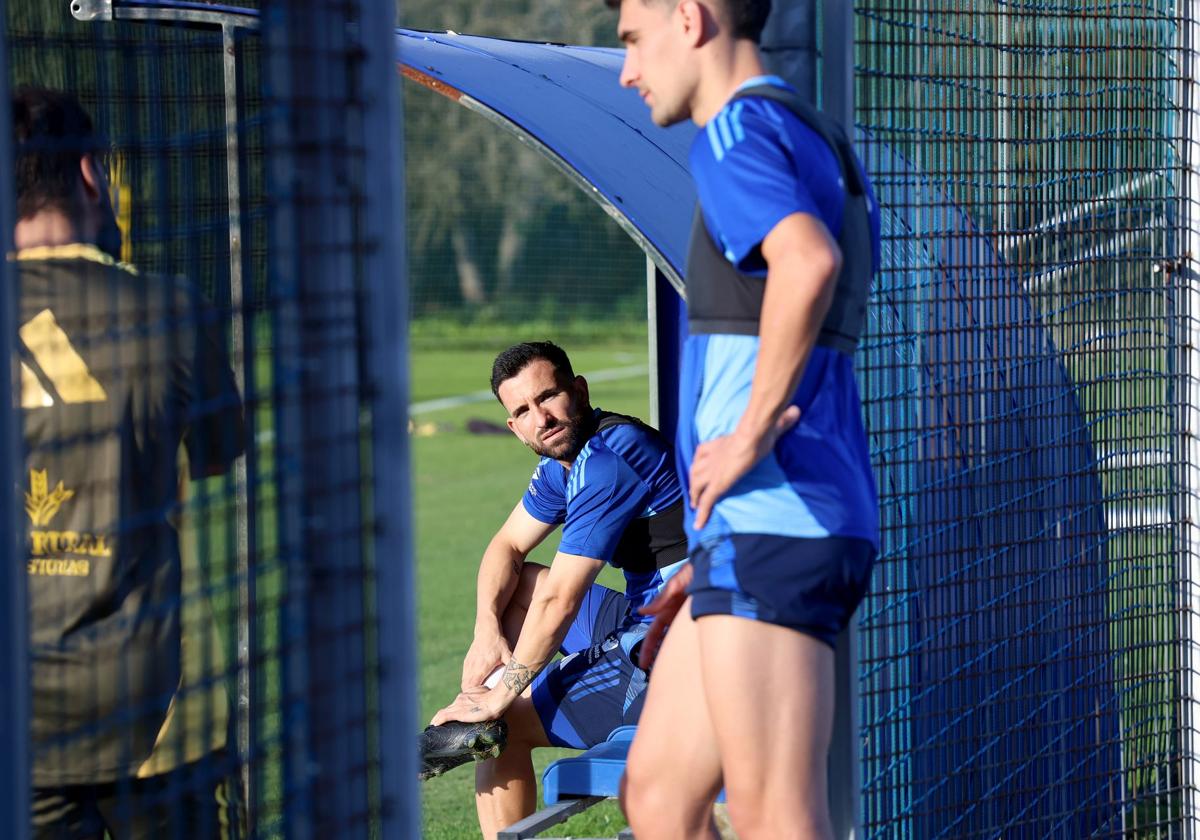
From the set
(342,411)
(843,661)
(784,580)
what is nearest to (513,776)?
(843,661)

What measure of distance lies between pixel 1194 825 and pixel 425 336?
1077 inches

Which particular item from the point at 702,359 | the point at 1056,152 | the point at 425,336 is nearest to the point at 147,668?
the point at 702,359

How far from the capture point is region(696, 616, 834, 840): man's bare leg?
2.77m

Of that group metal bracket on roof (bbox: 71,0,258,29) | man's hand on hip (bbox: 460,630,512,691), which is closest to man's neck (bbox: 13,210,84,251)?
metal bracket on roof (bbox: 71,0,258,29)

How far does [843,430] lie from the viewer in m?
2.88

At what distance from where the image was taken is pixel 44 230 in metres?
2.68

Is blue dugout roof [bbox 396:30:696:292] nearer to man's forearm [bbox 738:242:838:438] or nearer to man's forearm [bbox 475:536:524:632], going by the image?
man's forearm [bbox 475:536:524:632]

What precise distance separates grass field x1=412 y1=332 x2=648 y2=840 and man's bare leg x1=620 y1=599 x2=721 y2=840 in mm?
2629

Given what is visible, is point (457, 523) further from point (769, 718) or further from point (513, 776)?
point (769, 718)

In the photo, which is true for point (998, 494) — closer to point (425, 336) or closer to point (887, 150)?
point (887, 150)

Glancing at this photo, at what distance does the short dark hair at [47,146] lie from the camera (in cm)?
259

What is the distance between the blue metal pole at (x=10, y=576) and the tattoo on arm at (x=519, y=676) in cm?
270

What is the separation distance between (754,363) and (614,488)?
85.2 inches

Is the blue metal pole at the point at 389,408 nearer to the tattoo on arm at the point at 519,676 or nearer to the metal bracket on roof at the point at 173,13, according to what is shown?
the metal bracket on roof at the point at 173,13
